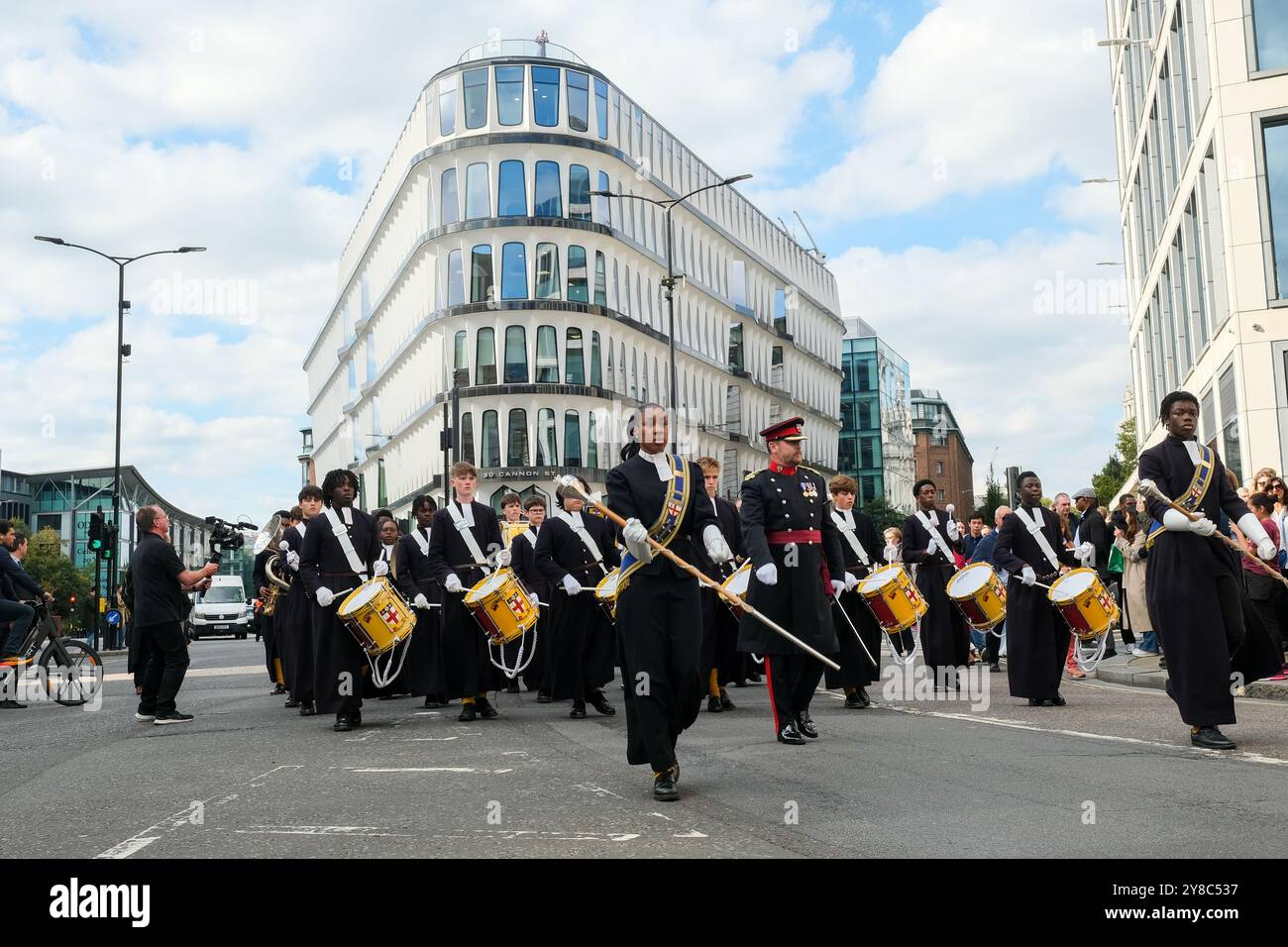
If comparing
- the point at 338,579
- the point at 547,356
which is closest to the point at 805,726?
the point at 338,579

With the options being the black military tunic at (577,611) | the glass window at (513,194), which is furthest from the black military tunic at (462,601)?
the glass window at (513,194)

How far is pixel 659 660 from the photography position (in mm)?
7457

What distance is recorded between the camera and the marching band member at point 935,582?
49.6ft

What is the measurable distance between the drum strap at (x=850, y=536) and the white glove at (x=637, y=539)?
5.98 meters

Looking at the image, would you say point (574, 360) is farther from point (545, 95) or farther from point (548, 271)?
point (545, 95)

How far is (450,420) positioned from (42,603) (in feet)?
145

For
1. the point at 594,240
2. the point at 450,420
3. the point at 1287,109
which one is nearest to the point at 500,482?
the point at 450,420

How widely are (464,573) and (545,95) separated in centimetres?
4994

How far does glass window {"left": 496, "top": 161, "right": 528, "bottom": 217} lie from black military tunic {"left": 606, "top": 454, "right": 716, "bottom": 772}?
52140 mm

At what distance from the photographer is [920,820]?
625cm

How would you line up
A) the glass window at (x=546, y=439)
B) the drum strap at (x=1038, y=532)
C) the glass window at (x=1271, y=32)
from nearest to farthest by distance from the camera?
the drum strap at (x=1038, y=532), the glass window at (x=1271, y=32), the glass window at (x=546, y=439)

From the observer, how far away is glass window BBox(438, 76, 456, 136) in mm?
59625

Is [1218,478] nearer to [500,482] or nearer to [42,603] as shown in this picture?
[42,603]

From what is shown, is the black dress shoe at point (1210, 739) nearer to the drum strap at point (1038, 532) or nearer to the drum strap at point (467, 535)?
the drum strap at point (1038, 532)
